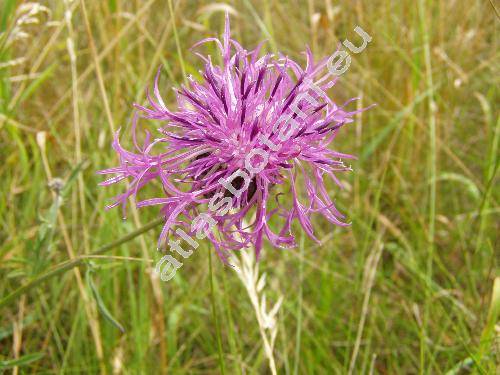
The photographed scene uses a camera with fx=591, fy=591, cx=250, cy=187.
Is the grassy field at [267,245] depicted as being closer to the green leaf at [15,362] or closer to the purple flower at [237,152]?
the green leaf at [15,362]

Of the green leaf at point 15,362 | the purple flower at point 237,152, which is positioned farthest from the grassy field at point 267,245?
the purple flower at point 237,152

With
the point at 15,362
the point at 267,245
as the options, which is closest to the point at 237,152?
the point at 15,362

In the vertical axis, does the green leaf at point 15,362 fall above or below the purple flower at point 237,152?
below

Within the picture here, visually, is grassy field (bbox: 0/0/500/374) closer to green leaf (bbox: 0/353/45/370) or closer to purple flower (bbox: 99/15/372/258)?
green leaf (bbox: 0/353/45/370)

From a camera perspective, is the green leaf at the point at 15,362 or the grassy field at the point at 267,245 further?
the grassy field at the point at 267,245

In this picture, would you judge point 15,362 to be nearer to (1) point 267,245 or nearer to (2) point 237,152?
(2) point 237,152
